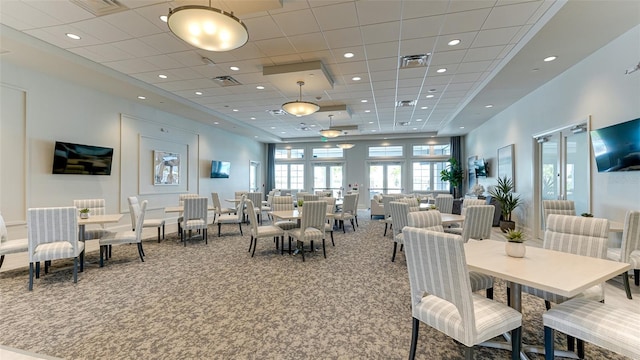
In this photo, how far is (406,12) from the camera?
11.5 ft

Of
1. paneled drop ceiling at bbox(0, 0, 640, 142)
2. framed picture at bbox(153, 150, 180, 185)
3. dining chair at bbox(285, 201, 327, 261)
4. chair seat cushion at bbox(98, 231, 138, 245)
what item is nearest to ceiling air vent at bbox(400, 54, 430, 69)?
paneled drop ceiling at bbox(0, 0, 640, 142)

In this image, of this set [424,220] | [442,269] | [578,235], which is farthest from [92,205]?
[578,235]

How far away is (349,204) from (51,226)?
5.99 meters

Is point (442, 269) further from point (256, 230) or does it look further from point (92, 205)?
point (92, 205)

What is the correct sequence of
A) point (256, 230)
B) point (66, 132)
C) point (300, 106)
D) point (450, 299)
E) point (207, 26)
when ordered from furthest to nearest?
point (66, 132) → point (300, 106) → point (256, 230) → point (207, 26) → point (450, 299)

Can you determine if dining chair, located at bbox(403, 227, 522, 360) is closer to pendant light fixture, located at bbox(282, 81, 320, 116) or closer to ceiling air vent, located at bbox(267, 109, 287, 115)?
pendant light fixture, located at bbox(282, 81, 320, 116)

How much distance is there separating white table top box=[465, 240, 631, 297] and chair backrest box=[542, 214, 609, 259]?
1.46 ft

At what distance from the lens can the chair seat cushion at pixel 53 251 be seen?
346 centimetres

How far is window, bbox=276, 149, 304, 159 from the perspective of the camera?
1456 cm

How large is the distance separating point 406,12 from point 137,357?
4526 millimetres

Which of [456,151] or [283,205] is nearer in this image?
[283,205]

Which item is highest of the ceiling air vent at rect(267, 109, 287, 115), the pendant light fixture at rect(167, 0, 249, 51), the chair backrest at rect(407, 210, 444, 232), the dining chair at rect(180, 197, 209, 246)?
the ceiling air vent at rect(267, 109, 287, 115)

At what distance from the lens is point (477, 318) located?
1.75m

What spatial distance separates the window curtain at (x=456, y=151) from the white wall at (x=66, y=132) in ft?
36.2
